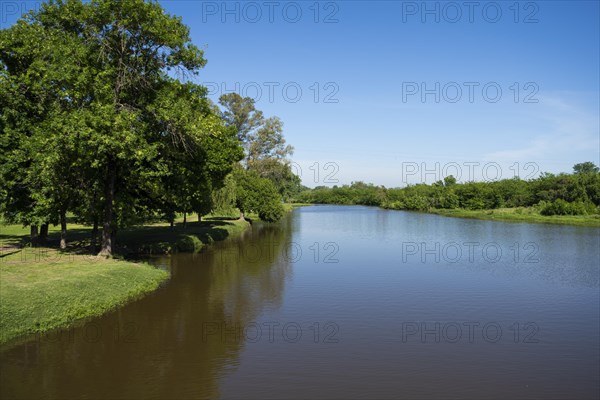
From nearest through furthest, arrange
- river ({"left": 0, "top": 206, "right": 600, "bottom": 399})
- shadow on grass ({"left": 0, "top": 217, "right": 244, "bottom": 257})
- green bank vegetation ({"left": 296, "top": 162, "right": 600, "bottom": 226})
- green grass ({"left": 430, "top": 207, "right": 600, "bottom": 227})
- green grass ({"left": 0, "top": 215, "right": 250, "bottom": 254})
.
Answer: river ({"left": 0, "top": 206, "right": 600, "bottom": 399})
shadow on grass ({"left": 0, "top": 217, "right": 244, "bottom": 257})
green grass ({"left": 0, "top": 215, "right": 250, "bottom": 254})
green grass ({"left": 430, "top": 207, "right": 600, "bottom": 227})
green bank vegetation ({"left": 296, "top": 162, "right": 600, "bottom": 226})

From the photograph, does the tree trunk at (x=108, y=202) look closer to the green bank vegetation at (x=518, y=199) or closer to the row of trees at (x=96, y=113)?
the row of trees at (x=96, y=113)

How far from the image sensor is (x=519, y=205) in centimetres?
9425

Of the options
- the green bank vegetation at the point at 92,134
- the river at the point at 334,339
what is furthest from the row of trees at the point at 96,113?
the river at the point at 334,339

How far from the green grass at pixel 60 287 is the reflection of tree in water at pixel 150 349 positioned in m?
0.74

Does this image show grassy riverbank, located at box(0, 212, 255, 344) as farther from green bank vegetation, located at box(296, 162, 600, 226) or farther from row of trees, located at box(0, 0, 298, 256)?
green bank vegetation, located at box(296, 162, 600, 226)

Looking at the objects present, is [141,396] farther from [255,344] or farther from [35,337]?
[35,337]

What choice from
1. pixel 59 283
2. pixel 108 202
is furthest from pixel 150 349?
pixel 108 202

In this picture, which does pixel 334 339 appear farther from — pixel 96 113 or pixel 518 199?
pixel 518 199

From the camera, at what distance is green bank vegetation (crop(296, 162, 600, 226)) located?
72688 mm

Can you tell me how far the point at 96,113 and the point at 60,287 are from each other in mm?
8066

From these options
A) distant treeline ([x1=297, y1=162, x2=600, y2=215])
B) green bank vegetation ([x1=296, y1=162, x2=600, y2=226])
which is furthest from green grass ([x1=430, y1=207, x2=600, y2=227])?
distant treeline ([x1=297, y1=162, x2=600, y2=215])

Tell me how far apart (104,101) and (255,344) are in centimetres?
1422

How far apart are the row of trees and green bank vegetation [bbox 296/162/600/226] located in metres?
60.3

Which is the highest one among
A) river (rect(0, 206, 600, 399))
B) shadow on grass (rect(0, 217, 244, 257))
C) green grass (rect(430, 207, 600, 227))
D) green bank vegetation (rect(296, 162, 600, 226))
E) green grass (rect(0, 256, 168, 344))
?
green bank vegetation (rect(296, 162, 600, 226))
